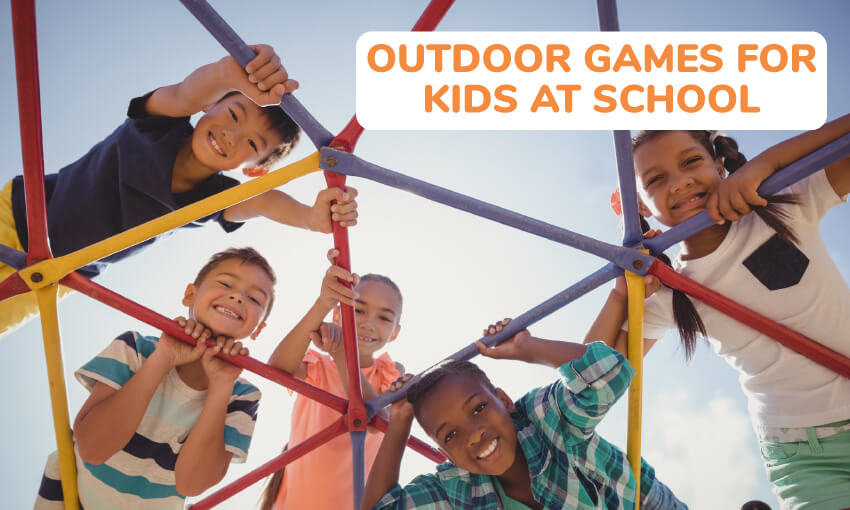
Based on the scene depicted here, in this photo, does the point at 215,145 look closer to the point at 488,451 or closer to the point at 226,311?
the point at 226,311

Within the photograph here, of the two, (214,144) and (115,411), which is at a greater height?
(214,144)

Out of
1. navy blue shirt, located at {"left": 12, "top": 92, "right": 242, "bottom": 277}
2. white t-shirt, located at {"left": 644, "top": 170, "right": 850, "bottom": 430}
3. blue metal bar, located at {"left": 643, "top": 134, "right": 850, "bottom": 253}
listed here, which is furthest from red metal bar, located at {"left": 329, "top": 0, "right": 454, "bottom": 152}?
white t-shirt, located at {"left": 644, "top": 170, "right": 850, "bottom": 430}

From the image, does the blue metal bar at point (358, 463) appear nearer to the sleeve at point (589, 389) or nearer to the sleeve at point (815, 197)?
the sleeve at point (589, 389)

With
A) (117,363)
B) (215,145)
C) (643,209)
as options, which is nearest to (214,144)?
(215,145)

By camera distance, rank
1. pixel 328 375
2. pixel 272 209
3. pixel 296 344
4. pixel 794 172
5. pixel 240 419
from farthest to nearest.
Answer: pixel 328 375
pixel 272 209
pixel 296 344
pixel 240 419
pixel 794 172

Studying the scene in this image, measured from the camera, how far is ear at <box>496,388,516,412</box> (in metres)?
1.54

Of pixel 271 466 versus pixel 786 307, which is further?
pixel 271 466

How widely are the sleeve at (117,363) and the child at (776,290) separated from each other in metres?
1.35

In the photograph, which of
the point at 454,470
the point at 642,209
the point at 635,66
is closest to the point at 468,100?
the point at 635,66

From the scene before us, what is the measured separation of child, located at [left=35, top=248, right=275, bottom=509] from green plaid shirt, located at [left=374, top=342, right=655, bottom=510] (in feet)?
1.80

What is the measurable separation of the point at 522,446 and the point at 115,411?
1007mm

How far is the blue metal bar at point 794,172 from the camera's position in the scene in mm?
1334

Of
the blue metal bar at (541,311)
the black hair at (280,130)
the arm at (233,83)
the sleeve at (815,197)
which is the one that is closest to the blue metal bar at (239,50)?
the arm at (233,83)

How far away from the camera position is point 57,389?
157cm
